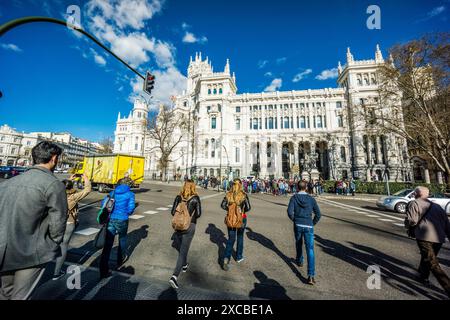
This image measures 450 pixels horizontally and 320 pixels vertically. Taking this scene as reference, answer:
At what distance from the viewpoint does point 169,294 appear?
9.80ft

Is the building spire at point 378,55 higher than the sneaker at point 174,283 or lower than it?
higher

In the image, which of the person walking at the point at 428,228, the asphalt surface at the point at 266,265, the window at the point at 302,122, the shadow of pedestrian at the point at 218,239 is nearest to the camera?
the asphalt surface at the point at 266,265

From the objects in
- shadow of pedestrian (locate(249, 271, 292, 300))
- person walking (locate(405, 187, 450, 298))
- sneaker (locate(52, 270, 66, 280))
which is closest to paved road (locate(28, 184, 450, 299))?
shadow of pedestrian (locate(249, 271, 292, 300))

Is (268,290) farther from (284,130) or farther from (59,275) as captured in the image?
(284,130)

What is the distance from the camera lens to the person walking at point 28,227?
171 cm

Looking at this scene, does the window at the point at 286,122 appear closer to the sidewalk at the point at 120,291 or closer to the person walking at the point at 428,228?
the person walking at the point at 428,228

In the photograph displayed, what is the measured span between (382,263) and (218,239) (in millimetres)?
4297

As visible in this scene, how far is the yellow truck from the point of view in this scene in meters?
15.7

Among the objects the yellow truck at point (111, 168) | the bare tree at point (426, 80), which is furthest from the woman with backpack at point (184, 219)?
the bare tree at point (426, 80)

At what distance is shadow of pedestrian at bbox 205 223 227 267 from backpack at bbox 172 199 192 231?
5.05 feet

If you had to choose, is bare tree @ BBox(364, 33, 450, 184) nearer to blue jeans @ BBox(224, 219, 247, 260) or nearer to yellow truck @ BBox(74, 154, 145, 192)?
blue jeans @ BBox(224, 219, 247, 260)

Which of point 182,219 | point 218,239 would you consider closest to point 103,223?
point 182,219

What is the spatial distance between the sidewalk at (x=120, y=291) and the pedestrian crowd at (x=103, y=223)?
185 mm
